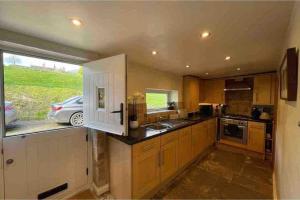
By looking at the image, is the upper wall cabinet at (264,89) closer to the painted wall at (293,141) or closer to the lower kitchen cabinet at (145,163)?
the lower kitchen cabinet at (145,163)

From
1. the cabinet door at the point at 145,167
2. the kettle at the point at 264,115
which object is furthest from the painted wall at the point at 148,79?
the kettle at the point at 264,115

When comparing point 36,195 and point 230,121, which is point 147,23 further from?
point 230,121

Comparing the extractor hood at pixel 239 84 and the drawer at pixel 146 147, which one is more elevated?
the extractor hood at pixel 239 84

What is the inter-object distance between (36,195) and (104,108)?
1.32 metres

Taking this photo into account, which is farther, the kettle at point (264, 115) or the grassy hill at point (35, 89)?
the kettle at point (264, 115)

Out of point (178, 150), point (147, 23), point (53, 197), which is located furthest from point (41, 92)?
point (178, 150)

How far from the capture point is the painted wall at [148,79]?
258cm

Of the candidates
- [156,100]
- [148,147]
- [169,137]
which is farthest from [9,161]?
[156,100]

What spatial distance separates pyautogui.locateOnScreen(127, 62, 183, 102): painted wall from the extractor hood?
1472 mm

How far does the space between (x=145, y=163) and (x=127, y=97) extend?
0.90 m

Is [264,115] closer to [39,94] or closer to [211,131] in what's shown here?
[211,131]

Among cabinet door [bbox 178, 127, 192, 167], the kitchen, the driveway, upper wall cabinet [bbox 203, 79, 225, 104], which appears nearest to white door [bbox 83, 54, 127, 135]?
the kitchen

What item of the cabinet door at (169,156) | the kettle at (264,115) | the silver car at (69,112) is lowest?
the cabinet door at (169,156)

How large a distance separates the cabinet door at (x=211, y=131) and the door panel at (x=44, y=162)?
2.92m
